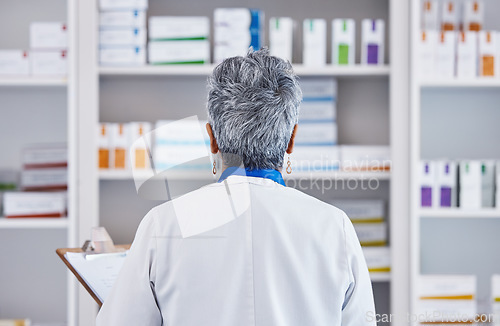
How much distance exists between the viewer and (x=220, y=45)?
230 centimetres

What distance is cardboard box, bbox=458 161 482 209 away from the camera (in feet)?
7.34

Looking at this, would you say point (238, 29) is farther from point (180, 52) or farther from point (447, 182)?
point (447, 182)

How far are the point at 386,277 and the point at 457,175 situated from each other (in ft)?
1.76

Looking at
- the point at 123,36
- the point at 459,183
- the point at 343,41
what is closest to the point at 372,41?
the point at 343,41

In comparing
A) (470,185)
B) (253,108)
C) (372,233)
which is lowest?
(372,233)

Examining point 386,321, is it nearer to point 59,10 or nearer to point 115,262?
point 115,262

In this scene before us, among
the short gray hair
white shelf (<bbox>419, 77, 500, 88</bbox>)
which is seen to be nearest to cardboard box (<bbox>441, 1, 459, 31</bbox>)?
white shelf (<bbox>419, 77, 500, 88</bbox>)

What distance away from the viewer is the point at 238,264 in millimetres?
1000

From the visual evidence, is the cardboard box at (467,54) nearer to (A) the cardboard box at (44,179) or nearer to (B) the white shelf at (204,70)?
(B) the white shelf at (204,70)

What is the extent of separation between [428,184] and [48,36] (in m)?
1.75

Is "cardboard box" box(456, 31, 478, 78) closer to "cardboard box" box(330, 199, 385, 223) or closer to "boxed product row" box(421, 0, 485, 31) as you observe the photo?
"boxed product row" box(421, 0, 485, 31)

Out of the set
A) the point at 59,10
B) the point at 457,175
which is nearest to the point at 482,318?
the point at 457,175

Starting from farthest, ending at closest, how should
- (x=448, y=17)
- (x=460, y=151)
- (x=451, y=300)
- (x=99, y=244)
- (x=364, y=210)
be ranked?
(x=460, y=151), (x=364, y=210), (x=448, y=17), (x=451, y=300), (x=99, y=244)

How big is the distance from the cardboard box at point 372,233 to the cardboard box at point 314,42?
0.76m
